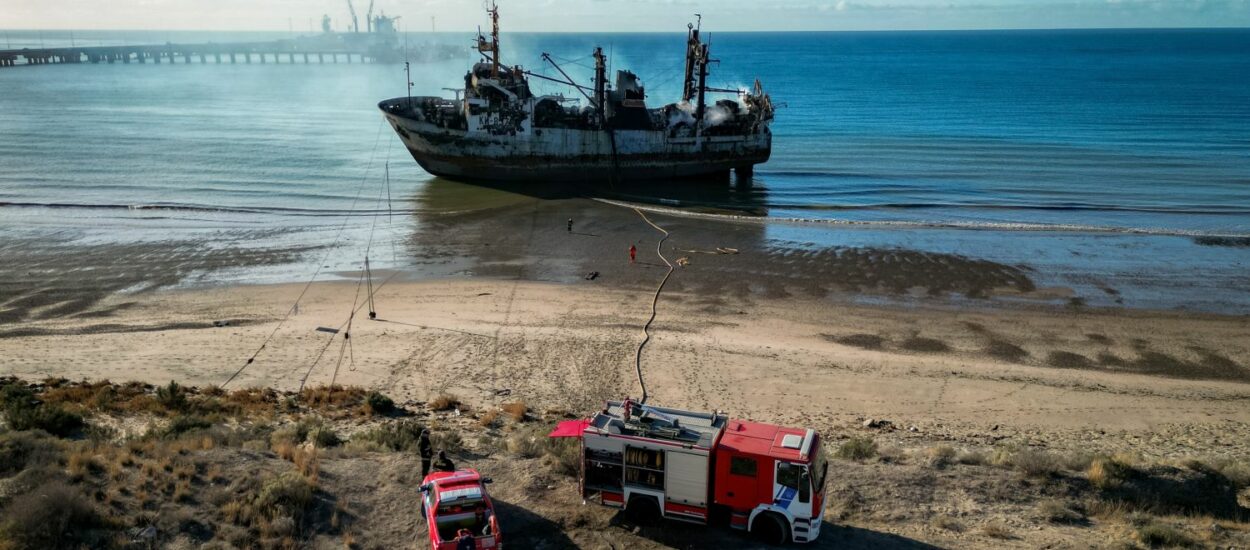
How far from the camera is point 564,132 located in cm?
5128

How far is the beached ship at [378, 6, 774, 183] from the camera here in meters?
50.7

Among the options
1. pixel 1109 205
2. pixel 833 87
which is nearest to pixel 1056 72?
pixel 833 87

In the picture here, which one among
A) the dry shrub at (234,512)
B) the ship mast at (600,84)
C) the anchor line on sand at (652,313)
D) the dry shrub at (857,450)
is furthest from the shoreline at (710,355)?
the ship mast at (600,84)

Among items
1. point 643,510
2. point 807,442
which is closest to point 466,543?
point 643,510

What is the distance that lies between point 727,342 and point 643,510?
11.6 metres

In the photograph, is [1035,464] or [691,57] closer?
[1035,464]

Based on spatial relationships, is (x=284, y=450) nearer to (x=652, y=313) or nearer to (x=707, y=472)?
(x=707, y=472)

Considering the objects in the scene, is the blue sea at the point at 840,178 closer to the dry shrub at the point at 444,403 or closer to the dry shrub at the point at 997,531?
the dry shrub at the point at 444,403

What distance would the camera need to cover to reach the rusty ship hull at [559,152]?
168 ft

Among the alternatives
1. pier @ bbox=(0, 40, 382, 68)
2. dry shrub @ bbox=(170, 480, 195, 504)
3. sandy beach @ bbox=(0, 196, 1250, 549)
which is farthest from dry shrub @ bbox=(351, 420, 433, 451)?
pier @ bbox=(0, 40, 382, 68)

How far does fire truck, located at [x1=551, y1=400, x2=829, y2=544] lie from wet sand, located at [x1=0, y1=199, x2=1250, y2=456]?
20.1 ft

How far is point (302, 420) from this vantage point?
747 inches

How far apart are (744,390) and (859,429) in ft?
10.6

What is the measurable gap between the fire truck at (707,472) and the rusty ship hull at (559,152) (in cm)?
3813
